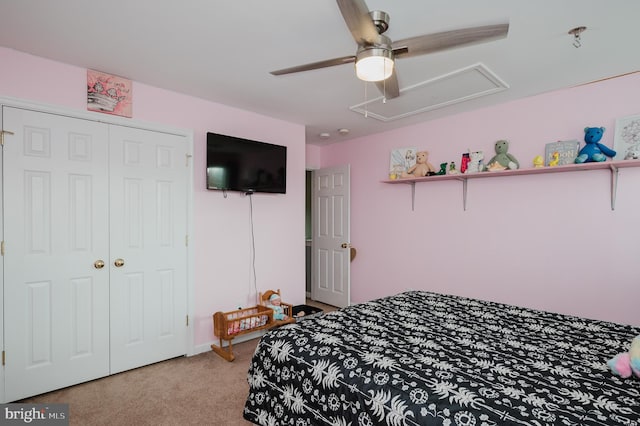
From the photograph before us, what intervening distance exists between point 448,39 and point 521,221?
7.55ft

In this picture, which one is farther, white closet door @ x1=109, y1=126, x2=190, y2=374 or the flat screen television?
the flat screen television

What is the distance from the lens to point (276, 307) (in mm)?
3445

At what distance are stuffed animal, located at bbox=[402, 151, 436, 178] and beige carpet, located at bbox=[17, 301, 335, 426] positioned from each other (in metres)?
2.72

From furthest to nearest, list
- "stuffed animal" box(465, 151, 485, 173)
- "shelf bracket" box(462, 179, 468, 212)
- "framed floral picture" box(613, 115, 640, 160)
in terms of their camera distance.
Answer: "shelf bracket" box(462, 179, 468, 212) < "stuffed animal" box(465, 151, 485, 173) < "framed floral picture" box(613, 115, 640, 160)

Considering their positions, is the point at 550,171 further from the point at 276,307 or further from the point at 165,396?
the point at 165,396

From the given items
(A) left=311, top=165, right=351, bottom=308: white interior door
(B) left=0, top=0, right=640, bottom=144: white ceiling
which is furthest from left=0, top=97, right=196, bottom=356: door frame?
(A) left=311, top=165, right=351, bottom=308: white interior door

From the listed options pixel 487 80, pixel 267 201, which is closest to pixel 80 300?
pixel 267 201

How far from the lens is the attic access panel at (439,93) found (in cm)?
264

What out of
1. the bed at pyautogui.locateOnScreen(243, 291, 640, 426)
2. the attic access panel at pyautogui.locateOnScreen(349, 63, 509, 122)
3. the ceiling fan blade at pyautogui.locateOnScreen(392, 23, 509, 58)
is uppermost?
the attic access panel at pyautogui.locateOnScreen(349, 63, 509, 122)

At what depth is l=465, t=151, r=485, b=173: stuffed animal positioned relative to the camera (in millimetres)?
3364

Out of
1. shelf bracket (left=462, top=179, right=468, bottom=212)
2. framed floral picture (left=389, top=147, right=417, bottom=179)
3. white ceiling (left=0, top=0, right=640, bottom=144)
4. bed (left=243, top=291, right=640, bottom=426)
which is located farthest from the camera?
framed floral picture (left=389, top=147, right=417, bottom=179)

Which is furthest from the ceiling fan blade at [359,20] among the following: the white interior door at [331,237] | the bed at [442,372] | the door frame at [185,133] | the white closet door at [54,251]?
the white interior door at [331,237]

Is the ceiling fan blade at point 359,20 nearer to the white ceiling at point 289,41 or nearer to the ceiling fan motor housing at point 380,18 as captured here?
the ceiling fan motor housing at point 380,18

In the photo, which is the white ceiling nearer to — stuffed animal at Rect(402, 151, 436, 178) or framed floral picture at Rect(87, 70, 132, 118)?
framed floral picture at Rect(87, 70, 132, 118)
